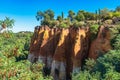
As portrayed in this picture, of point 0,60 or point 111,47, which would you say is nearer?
point 0,60

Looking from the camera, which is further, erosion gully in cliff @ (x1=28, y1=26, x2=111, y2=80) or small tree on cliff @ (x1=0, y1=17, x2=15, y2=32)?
erosion gully in cliff @ (x1=28, y1=26, x2=111, y2=80)

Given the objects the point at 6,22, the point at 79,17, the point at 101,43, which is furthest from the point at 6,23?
the point at 79,17

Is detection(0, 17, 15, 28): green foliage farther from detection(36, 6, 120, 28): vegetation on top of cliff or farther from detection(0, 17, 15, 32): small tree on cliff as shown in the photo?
detection(36, 6, 120, 28): vegetation on top of cliff

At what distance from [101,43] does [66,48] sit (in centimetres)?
815

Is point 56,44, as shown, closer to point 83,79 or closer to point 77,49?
point 77,49

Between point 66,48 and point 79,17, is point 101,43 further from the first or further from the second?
point 79,17

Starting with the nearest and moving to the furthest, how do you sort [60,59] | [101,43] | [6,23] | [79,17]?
[6,23] < [101,43] < [60,59] < [79,17]

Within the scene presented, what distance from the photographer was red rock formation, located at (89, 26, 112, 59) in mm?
40481

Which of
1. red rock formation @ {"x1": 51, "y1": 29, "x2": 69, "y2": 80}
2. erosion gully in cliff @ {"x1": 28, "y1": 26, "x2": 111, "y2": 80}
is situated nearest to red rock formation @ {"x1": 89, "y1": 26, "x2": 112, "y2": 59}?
erosion gully in cliff @ {"x1": 28, "y1": 26, "x2": 111, "y2": 80}

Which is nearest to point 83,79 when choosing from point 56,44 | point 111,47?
point 111,47

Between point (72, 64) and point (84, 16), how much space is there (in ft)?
80.1

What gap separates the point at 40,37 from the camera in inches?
2152

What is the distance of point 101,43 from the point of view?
41531 mm

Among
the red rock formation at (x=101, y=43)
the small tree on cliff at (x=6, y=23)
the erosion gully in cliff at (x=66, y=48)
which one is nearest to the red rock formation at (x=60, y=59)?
the erosion gully in cliff at (x=66, y=48)
